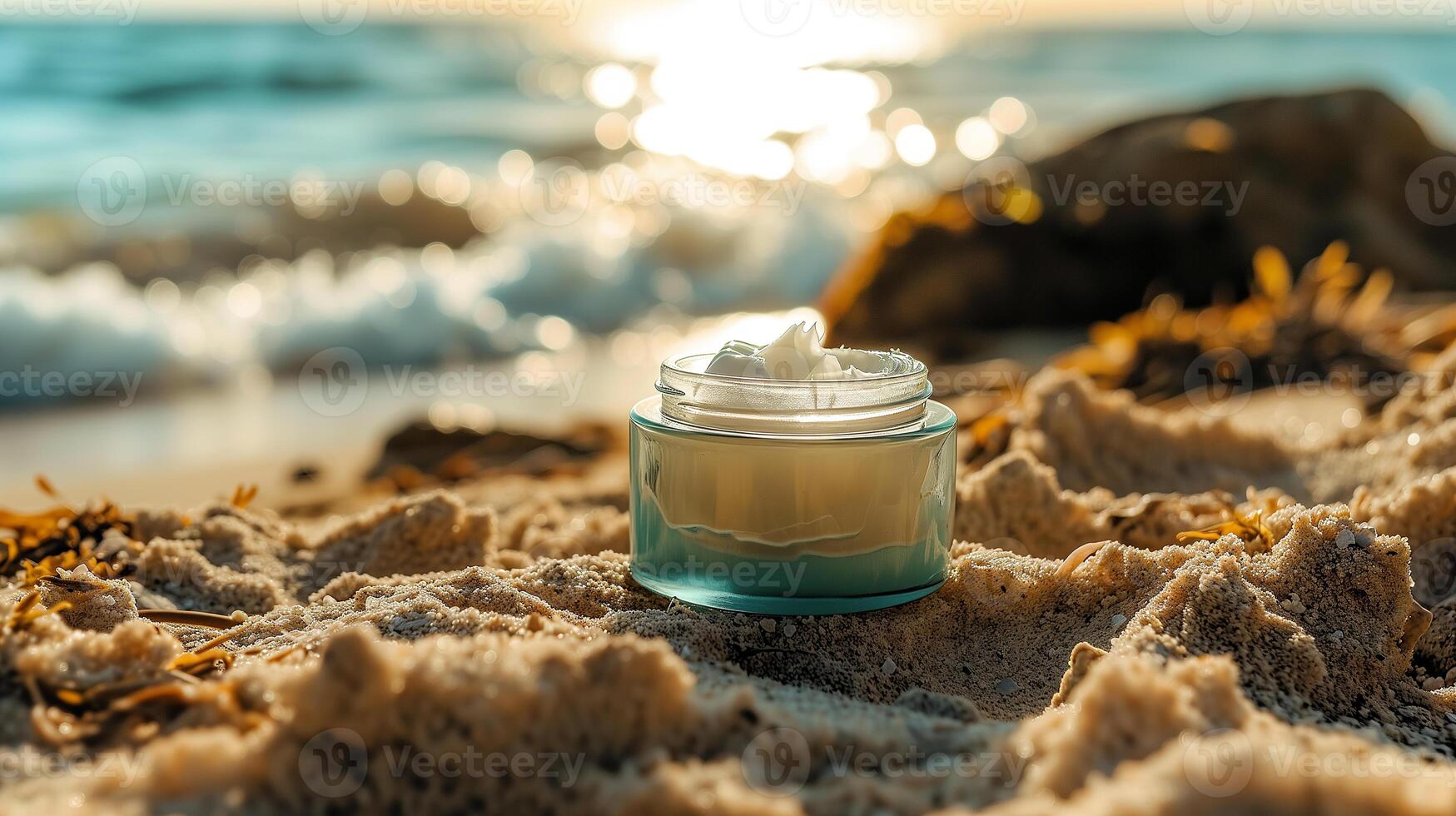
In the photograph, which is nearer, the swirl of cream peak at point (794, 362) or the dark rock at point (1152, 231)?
the swirl of cream peak at point (794, 362)

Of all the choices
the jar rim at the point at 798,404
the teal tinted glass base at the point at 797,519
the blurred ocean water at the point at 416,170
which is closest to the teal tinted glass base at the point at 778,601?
the teal tinted glass base at the point at 797,519

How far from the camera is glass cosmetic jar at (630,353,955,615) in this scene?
1761mm

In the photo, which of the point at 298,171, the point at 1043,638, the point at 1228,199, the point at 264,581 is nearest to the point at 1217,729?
the point at 1043,638

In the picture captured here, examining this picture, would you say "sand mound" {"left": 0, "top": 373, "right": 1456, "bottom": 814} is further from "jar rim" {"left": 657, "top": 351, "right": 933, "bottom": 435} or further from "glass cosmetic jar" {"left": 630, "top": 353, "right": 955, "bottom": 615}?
"jar rim" {"left": 657, "top": 351, "right": 933, "bottom": 435}

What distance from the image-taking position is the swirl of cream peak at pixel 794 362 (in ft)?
6.06

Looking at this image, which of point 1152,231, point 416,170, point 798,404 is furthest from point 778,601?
point 416,170

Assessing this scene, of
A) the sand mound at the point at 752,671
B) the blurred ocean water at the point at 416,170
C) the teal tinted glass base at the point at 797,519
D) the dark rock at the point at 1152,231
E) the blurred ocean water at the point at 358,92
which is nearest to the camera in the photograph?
the sand mound at the point at 752,671

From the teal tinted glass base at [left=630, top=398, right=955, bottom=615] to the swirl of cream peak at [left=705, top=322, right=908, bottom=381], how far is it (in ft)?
0.38

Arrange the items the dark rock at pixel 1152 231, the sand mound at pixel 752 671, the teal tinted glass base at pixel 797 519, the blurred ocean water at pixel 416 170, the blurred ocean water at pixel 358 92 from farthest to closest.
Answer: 1. the blurred ocean water at pixel 358 92
2. the blurred ocean water at pixel 416 170
3. the dark rock at pixel 1152 231
4. the teal tinted glass base at pixel 797 519
5. the sand mound at pixel 752 671

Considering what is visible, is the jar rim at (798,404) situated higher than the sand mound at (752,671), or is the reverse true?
the jar rim at (798,404)

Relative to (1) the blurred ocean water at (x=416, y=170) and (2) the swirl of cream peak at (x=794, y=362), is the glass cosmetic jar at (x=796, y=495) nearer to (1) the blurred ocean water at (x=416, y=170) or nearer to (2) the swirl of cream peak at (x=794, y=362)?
(2) the swirl of cream peak at (x=794, y=362)

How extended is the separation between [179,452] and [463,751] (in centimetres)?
409

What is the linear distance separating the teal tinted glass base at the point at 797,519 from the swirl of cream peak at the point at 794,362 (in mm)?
116

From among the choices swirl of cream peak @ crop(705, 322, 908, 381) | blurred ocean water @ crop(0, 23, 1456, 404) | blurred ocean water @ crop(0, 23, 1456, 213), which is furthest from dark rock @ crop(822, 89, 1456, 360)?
blurred ocean water @ crop(0, 23, 1456, 213)
